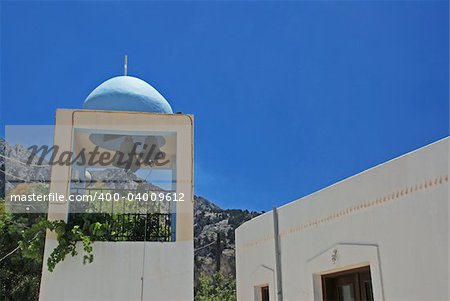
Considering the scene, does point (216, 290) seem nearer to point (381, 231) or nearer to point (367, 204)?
point (367, 204)

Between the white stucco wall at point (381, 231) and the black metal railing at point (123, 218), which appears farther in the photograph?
the black metal railing at point (123, 218)

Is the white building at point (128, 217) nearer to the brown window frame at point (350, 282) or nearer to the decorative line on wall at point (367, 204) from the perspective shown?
the decorative line on wall at point (367, 204)

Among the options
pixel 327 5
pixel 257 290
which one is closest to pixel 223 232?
pixel 257 290

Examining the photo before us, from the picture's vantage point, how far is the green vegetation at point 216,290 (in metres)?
23.9

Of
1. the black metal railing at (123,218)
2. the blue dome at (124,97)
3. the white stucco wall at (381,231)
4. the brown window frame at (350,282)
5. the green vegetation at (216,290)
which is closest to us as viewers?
the white stucco wall at (381,231)

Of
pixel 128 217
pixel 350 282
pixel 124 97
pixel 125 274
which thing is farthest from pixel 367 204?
pixel 124 97

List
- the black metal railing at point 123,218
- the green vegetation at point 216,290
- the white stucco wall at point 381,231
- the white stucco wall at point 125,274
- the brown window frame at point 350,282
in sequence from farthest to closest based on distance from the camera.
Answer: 1. the green vegetation at point 216,290
2. the black metal railing at point 123,218
3. the white stucco wall at point 125,274
4. the brown window frame at point 350,282
5. the white stucco wall at point 381,231

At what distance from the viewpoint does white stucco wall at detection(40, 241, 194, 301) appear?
7.29 m

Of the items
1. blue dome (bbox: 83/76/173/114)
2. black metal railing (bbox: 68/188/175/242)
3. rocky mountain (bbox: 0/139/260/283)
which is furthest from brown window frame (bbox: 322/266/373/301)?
rocky mountain (bbox: 0/139/260/283)

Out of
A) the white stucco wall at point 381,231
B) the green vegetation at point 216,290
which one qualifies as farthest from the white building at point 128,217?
the green vegetation at point 216,290

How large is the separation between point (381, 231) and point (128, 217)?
4.36 metres

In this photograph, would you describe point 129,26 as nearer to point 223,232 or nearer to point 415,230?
point 415,230

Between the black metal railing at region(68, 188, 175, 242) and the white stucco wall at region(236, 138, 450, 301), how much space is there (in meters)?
1.90

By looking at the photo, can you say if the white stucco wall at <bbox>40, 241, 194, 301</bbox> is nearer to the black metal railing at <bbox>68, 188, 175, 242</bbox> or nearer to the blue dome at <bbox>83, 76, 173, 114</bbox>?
the black metal railing at <bbox>68, 188, 175, 242</bbox>
